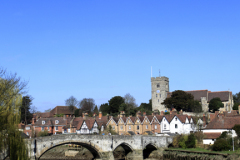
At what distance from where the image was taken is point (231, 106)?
84.0 metres

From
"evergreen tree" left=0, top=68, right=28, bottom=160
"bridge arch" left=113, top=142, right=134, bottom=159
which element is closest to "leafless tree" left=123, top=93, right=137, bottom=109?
"bridge arch" left=113, top=142, right=134, bottom=159

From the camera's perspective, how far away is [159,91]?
299 ft

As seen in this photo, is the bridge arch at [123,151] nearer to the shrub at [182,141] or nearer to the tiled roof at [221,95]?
the shrub at [182,141]

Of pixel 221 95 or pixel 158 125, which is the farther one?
pixel 221 95

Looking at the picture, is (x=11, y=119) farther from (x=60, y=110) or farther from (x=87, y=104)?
(x=87, y=104)

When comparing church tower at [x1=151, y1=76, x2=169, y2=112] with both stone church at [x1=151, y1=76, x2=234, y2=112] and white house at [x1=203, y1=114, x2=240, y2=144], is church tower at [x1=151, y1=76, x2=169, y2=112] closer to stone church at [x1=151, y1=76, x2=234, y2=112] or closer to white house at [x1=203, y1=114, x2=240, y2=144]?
stone church at [x1=151, y1=76, x2=234, y2=112]

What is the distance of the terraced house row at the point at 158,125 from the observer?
61031mm

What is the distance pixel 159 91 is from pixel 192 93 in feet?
30.3


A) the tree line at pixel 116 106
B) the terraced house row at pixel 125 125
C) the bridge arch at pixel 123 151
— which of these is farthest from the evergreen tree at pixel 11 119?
the tree line at pixel 116 106

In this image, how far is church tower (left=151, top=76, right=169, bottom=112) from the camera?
296 feet

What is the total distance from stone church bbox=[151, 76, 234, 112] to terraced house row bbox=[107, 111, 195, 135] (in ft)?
72.4

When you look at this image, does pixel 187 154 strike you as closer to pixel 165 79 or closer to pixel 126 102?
pixel 126 102

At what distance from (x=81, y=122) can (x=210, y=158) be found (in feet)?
101

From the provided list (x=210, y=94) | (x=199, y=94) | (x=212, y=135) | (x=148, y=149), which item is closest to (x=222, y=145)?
(x=212, y=135)
